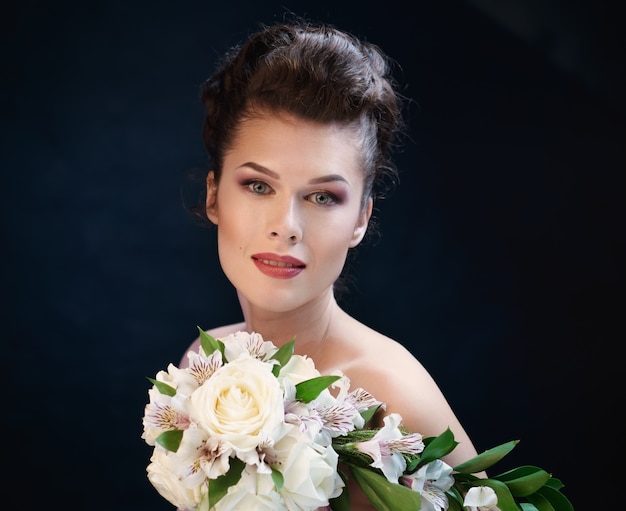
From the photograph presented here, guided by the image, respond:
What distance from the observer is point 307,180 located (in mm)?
1985

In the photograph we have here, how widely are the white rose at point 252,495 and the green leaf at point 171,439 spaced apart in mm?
115

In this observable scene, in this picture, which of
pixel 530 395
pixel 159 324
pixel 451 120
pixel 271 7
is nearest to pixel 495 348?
A: pixel 530 395

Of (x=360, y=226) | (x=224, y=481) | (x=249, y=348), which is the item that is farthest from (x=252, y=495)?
(x=360, y=226)

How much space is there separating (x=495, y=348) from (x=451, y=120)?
0.70 meters

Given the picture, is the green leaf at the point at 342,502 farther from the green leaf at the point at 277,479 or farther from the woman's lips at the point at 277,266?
the woman's lips at the point at 277,266

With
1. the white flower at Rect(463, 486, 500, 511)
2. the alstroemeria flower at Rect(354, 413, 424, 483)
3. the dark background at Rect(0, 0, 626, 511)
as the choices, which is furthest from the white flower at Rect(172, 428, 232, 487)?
the dark background at Rect(0, 0, 626, 511)

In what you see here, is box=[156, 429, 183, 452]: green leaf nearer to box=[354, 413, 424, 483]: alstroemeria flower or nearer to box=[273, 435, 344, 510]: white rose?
box=[273, 435, 344, 510]: white rose

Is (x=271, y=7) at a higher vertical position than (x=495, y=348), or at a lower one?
higher

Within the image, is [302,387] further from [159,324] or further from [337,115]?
[159,324]

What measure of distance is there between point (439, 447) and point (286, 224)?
0.52m

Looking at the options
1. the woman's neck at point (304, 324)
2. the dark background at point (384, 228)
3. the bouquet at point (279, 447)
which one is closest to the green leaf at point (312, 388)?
the bouquet at point (279, 447)

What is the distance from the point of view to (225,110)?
7.10 feet

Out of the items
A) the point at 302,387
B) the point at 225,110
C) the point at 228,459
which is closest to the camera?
the point at 228,459

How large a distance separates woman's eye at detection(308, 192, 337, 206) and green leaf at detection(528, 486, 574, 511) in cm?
70
